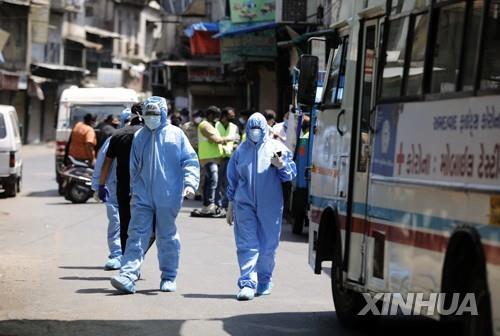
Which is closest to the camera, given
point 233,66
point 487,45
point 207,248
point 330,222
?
point 487,45

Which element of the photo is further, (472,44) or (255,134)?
(255,134)

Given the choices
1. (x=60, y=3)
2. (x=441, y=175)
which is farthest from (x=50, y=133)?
(x=441, y=175)

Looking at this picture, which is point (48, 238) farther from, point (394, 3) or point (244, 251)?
point (394, 3)

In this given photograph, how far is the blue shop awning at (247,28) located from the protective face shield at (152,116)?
17887 millimetres

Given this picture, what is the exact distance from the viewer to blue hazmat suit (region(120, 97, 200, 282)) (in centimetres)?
1107

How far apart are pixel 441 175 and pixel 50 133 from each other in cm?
6194

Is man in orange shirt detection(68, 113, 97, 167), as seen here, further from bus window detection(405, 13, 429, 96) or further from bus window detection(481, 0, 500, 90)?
bus window detection(481, 0, 500, 90)

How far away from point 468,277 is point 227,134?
48.1ft

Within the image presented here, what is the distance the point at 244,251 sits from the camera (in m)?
10.9

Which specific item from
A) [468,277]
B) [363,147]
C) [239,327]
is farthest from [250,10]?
[468,277]

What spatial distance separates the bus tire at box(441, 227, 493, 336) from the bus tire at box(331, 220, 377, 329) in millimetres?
2397

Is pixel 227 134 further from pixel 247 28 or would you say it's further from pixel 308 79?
pixel 308 79

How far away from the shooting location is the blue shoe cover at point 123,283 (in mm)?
10953

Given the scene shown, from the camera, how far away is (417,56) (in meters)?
7.63
